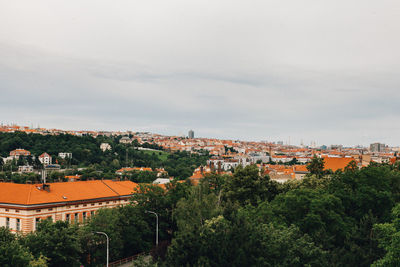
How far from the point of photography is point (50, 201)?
40625mm

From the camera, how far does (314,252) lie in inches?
908

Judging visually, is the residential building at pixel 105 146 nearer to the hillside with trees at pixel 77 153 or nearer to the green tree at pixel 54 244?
the hillside with trees at pixel 77 153

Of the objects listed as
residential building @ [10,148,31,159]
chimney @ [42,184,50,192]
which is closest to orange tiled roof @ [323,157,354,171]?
chimney @ [42,184,50,192]

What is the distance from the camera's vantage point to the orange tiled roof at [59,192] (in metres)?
39.5

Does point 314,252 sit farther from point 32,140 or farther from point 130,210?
point 32,140

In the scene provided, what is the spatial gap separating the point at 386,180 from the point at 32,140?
157087 mm

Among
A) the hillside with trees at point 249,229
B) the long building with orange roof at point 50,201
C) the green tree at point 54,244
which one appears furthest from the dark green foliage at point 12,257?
the long building with orange roof at point 50,201

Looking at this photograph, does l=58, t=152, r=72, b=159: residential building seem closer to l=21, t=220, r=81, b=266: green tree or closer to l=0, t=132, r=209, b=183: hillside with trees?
l=0, t=132, r=209, b=183: hillside with trees

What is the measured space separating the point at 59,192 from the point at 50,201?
3.45 metres

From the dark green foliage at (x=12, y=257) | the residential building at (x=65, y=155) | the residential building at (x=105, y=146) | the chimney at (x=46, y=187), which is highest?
the residential building at (x=105, y=146)

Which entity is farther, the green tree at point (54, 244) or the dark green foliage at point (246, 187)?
the dark green foliage at point (246, 187)

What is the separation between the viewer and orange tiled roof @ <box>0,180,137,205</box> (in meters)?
39.5

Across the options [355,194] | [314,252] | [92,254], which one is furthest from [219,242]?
[355,194]

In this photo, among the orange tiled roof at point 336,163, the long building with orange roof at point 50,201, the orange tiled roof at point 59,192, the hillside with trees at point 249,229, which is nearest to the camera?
the hillside with trees at point 249,229
